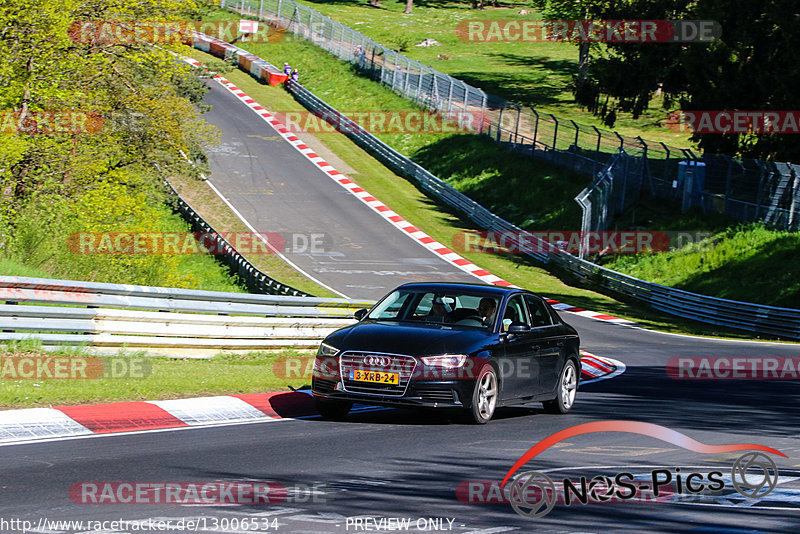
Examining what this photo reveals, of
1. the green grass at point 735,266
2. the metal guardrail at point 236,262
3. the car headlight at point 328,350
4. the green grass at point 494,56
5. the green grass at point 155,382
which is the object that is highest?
the green grass at point 494,56

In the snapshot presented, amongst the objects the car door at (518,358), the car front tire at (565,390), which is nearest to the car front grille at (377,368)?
the car door at (518,358)

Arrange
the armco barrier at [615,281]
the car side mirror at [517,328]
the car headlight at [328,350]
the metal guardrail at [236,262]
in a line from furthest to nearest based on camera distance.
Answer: the metal guardrail at [236,262] → the armco barrier at [615,281] → the car side mirror at [517,328] → the car headlight at [328,350]

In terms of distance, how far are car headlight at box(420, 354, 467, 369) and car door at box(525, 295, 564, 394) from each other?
1.78m

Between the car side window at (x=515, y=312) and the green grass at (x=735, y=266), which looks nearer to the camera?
the car side window at (x=515, y=312)

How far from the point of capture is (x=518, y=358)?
447 inches

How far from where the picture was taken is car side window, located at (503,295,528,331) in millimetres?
11594

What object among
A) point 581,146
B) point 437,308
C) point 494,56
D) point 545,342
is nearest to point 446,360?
point 437,308

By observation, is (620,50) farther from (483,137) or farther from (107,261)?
(107,261)

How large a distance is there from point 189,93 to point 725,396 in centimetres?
3127

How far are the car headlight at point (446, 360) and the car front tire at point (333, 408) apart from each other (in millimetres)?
1170

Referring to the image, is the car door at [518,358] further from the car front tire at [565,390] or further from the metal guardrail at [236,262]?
the metal guardrail at [236,262]

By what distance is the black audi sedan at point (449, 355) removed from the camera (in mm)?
10180

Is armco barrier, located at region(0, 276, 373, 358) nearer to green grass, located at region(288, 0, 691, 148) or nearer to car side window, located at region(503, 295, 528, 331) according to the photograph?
car side window, located at region(503, 295, 528, 331)

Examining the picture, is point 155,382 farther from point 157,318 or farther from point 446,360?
point 446,360
